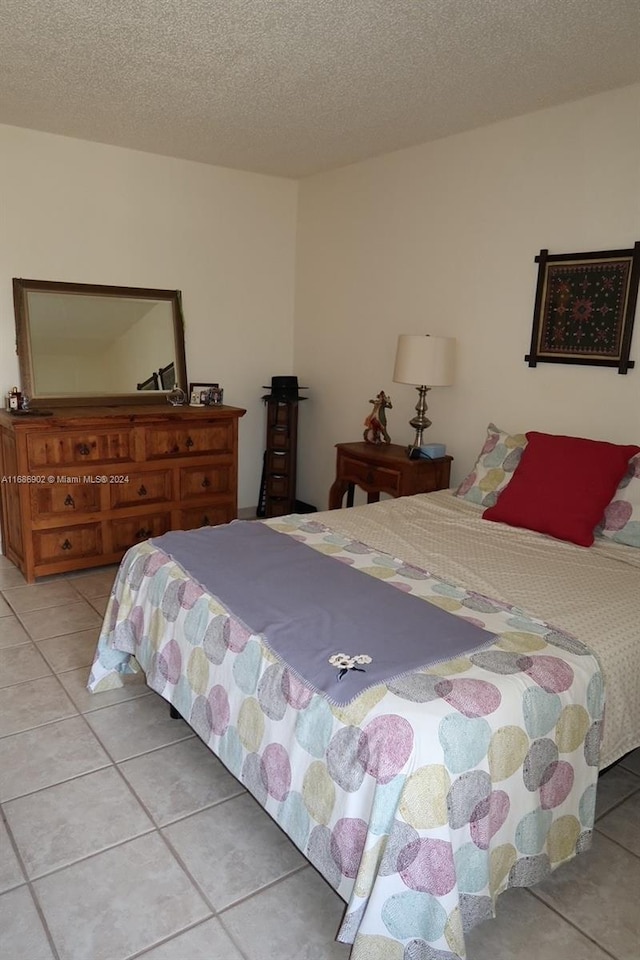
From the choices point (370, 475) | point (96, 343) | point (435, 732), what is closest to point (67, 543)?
point (96, 343)

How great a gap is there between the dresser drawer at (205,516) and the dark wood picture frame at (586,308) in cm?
209

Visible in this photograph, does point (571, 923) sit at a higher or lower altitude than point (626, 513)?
lower

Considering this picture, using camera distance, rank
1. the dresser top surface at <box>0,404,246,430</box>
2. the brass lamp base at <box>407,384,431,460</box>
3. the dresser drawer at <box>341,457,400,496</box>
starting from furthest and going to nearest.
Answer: the brass lamp base at <box>407,384,431,460</box> < the dresser drawer at <box>341,457,400,496</box> < the dresser top surface at <box>0,404,246,430</box>

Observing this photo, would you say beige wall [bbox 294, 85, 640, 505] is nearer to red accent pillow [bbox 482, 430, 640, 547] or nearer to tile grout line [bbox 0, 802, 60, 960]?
red accent pillow [bbox 482, 430, 640, 547]

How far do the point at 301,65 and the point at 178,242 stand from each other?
1886mm

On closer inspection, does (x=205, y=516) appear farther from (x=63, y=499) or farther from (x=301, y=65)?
(x=301, y=65)

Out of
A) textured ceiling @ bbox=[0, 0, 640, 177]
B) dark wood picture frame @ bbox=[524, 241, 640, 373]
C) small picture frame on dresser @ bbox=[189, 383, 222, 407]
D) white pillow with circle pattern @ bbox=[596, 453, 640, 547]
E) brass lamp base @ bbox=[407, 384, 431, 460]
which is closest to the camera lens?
textured ceiling @ bbox=[0, 0, 640, 177]

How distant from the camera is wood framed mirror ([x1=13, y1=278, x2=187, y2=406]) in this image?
3887 millimetres

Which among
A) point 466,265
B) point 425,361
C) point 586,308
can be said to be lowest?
point 425,361

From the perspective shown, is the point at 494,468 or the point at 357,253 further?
the point at 357,253

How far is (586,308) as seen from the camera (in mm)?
3064

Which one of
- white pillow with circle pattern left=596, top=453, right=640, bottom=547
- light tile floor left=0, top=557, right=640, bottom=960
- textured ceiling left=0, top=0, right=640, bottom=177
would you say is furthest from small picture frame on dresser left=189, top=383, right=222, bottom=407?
white pillow with circle pattern left=596, top=453, right=640, bottom=547

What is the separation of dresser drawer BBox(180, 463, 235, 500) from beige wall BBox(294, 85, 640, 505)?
859mm

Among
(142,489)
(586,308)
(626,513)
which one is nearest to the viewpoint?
(626,513)
